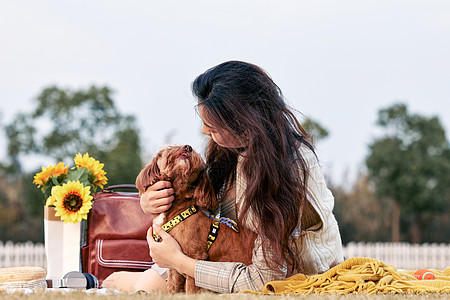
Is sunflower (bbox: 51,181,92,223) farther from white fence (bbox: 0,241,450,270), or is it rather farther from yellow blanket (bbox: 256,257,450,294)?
white fence (bbox: 0,241,450,270)

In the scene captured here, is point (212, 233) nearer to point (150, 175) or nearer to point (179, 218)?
point (179, 218)

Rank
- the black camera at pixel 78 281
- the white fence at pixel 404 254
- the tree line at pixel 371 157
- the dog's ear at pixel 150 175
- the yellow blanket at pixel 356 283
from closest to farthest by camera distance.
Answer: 1. the yellow blanket at pixel 356 283
2. the dog's ear at pixel 150 175
3. the black camera at pixel 78 281
4. the white fence at pixel 404 254
5. the tree line at pixel 371 157

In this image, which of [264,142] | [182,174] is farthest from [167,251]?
[264,142]

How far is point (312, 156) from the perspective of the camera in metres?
3.49

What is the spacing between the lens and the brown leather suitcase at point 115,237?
463cm

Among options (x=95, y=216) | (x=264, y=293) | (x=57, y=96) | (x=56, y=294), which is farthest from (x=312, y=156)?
(x=57, y=96)

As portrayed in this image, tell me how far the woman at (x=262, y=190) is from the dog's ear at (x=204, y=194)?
0.17 m

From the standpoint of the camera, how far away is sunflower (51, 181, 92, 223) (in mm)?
4609

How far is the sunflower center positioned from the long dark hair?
178cm

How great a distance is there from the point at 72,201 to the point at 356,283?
269cm

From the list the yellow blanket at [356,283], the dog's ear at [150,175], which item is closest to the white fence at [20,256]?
the dog's ear at [150,175]

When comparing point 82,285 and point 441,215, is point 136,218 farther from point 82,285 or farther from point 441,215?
point 441,215

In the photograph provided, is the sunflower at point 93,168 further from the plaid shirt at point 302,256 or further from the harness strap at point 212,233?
the harness strap at point 212,233

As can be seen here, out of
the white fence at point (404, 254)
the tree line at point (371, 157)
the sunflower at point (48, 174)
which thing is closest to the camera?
the sunflower at point (48, 174)
